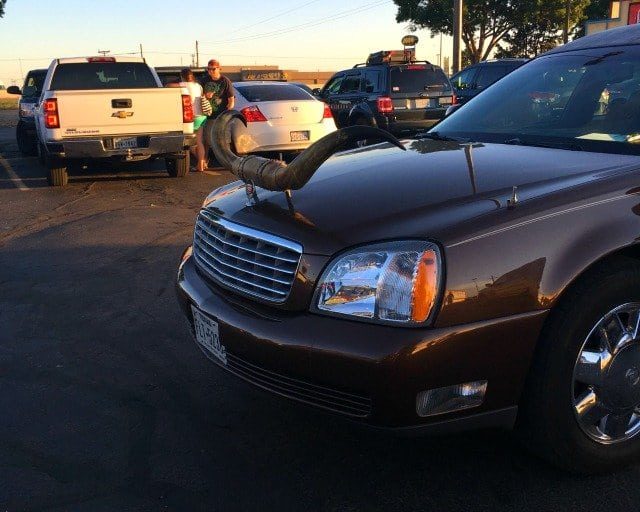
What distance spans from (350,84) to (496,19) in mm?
27224

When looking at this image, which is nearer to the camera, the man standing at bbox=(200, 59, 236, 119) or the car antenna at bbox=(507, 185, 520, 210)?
the car antenna at bbox=(507, 185, 520, 210)

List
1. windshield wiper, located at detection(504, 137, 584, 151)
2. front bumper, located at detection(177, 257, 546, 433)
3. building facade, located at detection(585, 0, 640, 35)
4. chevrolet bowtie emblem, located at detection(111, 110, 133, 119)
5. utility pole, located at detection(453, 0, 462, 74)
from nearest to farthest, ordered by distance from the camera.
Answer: front bumper, located at detection(177, 257, 546, 433), windshield wiper, located at detection(504, 137, 584, 151), chevrolet bowtie emblem, located at detection(111, 110, 133, 119), building facade, located at detection(585, 0, 640, 35), utility pole, located at detection(453, 0, 462, 74)

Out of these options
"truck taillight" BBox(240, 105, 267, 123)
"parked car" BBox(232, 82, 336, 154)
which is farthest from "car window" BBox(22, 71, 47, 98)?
"truck taillight" BBox(240, 105, 267, 123)

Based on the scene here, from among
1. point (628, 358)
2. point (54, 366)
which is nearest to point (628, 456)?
point (628, 358)

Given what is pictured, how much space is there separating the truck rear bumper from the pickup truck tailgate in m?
0.10

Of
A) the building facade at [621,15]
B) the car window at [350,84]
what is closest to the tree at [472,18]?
the building facade at [621,15]

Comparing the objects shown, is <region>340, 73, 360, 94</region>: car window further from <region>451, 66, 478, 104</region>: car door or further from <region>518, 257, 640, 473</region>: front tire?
<region>518, 257, 640, 473</region>: front tire

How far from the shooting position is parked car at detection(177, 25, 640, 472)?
93.8 inches

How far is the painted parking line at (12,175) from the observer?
10898 millimetres

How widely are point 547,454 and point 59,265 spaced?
4.82 meters

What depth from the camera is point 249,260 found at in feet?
9.30

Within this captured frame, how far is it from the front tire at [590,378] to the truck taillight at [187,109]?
8735 mm

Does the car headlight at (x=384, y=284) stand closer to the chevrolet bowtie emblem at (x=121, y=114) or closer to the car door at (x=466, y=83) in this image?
the chevrolet bowtie emblem at (x=121, y=114)

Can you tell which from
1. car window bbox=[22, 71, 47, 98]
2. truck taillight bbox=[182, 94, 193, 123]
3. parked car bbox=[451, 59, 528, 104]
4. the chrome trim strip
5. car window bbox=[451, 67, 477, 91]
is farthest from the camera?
car window bbox=[451, 67, 477, 91]
